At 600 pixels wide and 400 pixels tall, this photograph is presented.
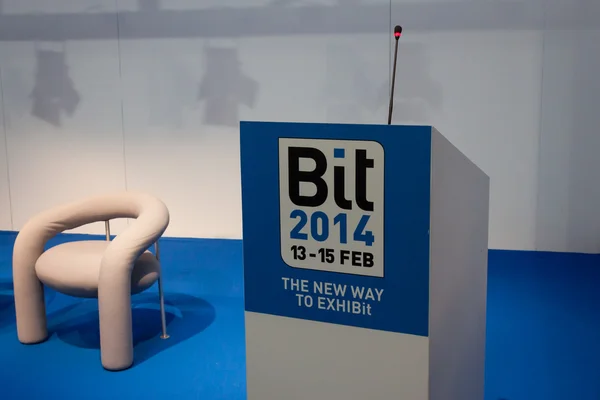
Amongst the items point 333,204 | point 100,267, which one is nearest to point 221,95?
point 100,267

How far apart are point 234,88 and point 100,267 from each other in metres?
2.69

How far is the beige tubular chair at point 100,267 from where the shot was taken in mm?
3271

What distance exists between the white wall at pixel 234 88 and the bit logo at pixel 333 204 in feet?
12.6

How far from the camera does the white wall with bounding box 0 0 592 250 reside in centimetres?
521

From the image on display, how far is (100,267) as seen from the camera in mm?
3305

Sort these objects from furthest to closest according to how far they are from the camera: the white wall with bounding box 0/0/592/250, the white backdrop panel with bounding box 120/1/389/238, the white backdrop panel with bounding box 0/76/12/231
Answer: the white backdrop panel with bounding box 0/76/12/231 → the white backdrop panel with bounding box 120/1/389/238 → the white wall with bounding box 0/0/592/250

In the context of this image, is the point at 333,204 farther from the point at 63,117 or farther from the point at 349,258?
the point at 63,117

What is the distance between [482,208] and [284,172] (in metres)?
0.78

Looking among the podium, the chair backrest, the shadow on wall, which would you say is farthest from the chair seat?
the shadow on wall

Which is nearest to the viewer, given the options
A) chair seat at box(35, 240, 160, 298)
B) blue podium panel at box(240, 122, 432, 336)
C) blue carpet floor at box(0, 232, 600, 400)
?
blue podium panel at box(240, 122, 432, 336)

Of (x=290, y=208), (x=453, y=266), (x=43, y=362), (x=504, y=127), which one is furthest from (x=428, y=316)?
(x=504, y=127)

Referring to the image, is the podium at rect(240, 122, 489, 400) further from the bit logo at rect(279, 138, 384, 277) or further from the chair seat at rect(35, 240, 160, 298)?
the chair seat at rect(35, 240, 160, 298)

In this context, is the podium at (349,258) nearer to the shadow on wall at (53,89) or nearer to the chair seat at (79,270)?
the chair seat at (79,270)

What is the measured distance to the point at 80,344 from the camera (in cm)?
370
